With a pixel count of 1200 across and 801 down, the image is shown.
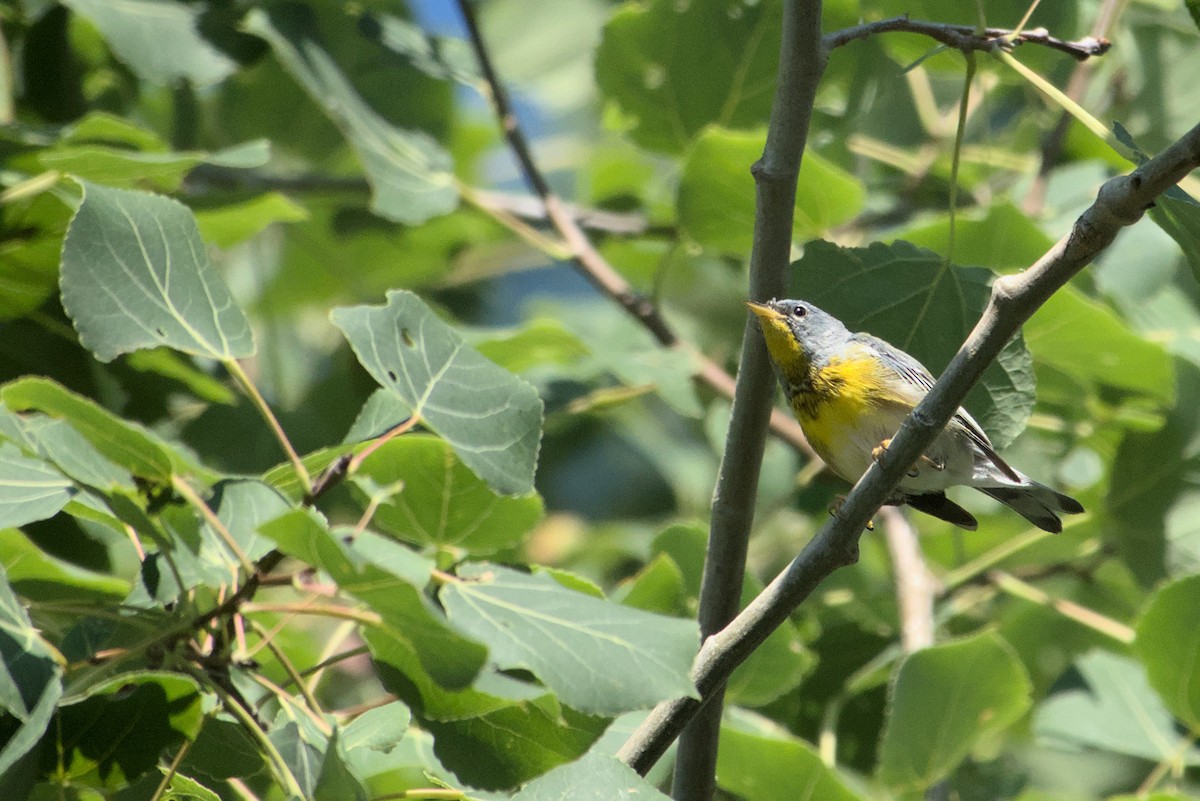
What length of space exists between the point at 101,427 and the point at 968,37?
1.16 metres

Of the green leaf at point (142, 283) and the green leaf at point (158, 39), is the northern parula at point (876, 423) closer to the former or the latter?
the green leaf at point (142, 283)

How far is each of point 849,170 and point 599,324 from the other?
92 cm

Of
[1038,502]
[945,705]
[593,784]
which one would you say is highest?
[593,784]

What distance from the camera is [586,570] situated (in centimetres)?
418

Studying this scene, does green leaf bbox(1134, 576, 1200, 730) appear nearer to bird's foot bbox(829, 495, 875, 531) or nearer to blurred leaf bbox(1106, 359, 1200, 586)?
blurred leaf bbox(1106, 359, 1200, 586)

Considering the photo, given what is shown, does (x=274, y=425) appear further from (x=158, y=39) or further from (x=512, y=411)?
(x=158, y=39)

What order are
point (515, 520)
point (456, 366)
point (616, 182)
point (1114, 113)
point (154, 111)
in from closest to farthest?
point (456, 366) < point (515, 520) < point (1114, 113) < point (154, 111) < point (616, 182)

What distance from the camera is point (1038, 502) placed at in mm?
2447

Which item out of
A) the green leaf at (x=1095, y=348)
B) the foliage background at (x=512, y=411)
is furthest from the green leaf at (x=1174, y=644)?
the green leaf at (x=1095, y=348)

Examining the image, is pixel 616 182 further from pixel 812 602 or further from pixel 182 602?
pixel 182 602

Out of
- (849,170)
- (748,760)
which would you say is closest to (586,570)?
(849,170)

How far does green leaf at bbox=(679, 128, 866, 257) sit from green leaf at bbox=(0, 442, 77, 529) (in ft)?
4.84

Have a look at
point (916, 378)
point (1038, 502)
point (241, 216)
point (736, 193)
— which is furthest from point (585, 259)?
point (1038, 502)

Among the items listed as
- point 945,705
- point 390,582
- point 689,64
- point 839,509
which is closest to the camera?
point 390,582
